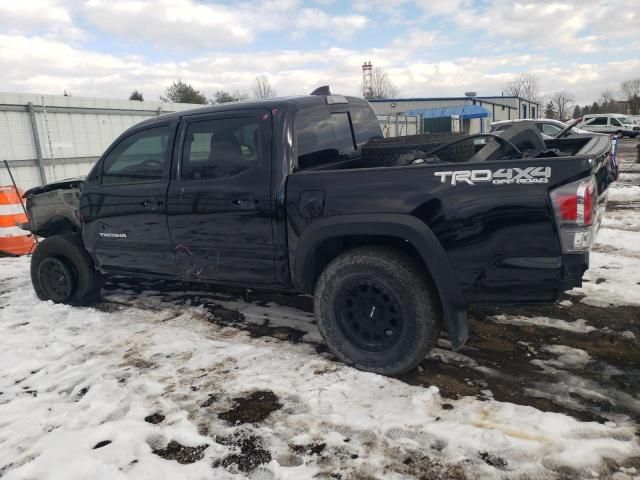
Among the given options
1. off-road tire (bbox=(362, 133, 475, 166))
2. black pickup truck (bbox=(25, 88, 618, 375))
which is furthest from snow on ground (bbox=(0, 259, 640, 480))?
off-road tire (bbox=(362, 133, 475, 166))

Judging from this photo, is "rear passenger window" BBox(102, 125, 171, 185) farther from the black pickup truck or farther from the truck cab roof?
the truck cab roof

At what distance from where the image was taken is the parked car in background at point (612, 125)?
33406 millimetres

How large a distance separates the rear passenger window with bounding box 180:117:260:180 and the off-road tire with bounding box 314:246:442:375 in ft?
3.56

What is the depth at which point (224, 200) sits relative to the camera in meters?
3.78

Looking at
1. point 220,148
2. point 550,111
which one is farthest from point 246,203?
point 550,111

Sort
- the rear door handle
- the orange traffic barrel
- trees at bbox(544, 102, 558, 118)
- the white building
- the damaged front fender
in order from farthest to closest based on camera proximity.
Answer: trees at bbox(544, 102, 558, 118) < the white building < the orange traffic barrel < the damaged front fender < the rear door handle

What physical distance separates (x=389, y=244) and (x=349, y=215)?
0.35m

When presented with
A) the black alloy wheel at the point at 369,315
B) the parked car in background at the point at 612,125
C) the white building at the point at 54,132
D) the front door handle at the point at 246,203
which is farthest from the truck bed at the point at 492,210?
the parked car in background at the point at 612,125

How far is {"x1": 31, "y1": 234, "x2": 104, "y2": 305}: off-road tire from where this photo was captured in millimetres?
4984

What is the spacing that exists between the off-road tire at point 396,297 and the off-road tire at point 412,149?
36.5 inches

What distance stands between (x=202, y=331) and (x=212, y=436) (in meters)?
1.58

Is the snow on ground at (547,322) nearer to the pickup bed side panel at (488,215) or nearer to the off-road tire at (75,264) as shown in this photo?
the pickup bed side panel at (488,215)

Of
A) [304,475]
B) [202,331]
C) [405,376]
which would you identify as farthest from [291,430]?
[202,331]

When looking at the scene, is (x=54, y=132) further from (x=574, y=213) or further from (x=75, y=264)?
(x=574, y=213)
